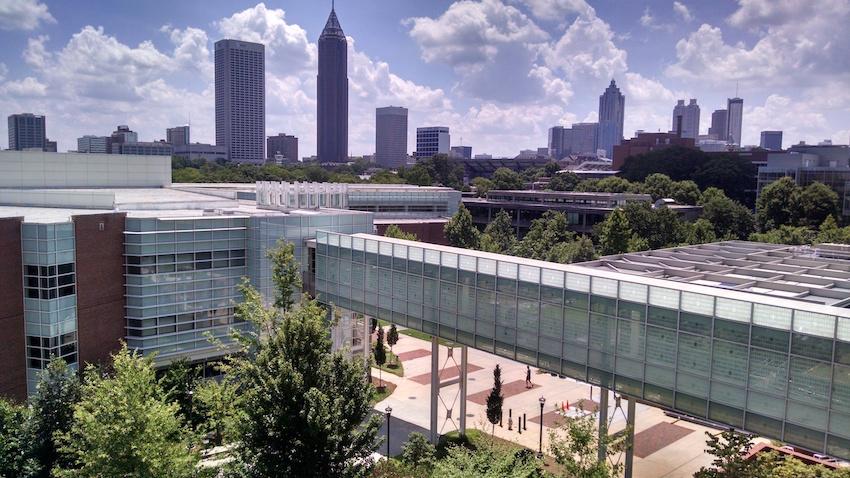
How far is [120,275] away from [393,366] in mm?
21794

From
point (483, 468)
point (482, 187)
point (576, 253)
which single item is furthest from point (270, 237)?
point (482, 187)

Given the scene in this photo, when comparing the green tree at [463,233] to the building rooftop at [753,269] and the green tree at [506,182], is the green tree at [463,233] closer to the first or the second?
the building rooftop at [753,269]

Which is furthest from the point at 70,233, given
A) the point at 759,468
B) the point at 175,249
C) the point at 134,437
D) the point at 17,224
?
the point at 759,468

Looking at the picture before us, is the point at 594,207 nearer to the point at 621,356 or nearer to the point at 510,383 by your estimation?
the point at 510,383

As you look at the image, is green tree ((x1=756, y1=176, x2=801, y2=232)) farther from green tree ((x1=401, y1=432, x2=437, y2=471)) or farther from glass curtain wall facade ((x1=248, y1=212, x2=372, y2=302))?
green tree ((x1=401, y1=432, x2=437, y2=471))

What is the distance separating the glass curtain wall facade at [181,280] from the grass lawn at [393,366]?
1297cm

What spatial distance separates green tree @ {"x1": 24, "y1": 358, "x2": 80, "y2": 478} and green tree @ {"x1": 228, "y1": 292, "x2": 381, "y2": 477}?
1175 cm

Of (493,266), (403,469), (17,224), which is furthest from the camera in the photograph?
(17,224)

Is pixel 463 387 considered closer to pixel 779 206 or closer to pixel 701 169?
pixel 779 206

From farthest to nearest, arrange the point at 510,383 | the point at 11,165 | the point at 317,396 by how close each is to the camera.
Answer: the point at 11,165, the point at 510,383, the point at 317,396

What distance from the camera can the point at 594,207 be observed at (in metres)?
115

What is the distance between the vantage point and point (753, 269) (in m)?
35.5

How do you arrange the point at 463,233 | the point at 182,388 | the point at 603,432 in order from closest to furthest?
the point at 603,432
the point at 182,388
the point at 463,233

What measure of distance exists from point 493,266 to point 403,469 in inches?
410
